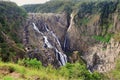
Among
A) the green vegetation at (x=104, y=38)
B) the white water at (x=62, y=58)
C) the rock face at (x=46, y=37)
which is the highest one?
the rock face at (x=46, y=37)

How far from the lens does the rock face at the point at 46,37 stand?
2314 inches

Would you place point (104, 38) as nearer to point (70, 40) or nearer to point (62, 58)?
point (70, 40)

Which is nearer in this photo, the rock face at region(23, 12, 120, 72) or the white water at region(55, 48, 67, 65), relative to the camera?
the rock face at region(23, 12, 120, 72)

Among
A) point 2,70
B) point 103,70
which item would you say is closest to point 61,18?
point 103,70

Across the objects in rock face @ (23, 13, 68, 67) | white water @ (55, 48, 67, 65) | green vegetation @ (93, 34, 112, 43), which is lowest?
white water @ (55, 48, 67, 65)

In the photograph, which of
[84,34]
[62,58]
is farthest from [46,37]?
[84,34]

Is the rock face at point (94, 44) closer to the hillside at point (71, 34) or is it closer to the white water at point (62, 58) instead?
the hillside at point (71, 34)

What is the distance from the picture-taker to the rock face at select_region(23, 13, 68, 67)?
5877cm

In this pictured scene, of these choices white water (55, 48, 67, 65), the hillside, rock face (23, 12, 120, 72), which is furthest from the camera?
white water (55, 48, 67, 65)

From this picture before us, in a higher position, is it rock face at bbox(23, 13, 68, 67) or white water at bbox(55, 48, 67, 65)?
rock face at bbox(23, 13, 68, 67)

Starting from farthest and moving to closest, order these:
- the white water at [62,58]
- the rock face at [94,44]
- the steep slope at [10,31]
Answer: the rock face at [94,44]
the white water at [62,58]
the steep slope at [10,31]

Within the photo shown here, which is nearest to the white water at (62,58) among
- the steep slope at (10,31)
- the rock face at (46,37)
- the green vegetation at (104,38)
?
the rock face at (46,37)

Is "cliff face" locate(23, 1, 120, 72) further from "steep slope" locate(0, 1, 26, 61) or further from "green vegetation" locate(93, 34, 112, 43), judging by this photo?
"steep slope" locate(0, 1, 26, 61)

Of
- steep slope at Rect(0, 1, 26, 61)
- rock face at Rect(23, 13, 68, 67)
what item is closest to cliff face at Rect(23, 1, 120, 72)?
rock face at Rect(23, 13, 68, 67)
